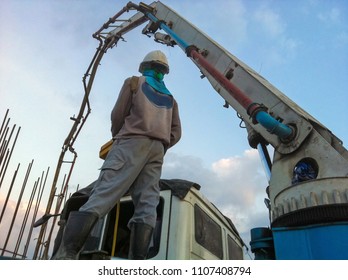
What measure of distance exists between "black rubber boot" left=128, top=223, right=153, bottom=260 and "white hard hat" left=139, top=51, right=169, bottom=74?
1.31 m

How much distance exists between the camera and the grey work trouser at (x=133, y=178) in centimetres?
181

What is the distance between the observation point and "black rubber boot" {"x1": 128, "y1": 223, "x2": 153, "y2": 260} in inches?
71.4

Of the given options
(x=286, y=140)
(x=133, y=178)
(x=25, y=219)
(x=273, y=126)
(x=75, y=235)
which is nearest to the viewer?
(x=75, y=235)

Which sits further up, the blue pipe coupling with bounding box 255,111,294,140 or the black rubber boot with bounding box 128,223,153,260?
the blue pipe coupling with bounding box 255,111,294,140

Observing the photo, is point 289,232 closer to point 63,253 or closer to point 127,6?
point 63,253

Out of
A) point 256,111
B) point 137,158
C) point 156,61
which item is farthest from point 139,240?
point 256,111

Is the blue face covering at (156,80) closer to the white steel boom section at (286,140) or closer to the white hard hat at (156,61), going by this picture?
the white hard hat at (156,61)

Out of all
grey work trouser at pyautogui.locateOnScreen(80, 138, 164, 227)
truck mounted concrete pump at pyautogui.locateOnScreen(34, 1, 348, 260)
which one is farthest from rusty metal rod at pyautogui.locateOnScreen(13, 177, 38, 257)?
grey work trouser at pyautogui.locateOnScreen(80, 138, 164, 227)

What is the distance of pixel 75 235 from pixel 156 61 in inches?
58.1

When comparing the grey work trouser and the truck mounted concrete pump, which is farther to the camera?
the truck mounted concrete pump

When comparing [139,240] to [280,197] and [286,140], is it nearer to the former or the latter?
[280,197]

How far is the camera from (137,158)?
201 cm

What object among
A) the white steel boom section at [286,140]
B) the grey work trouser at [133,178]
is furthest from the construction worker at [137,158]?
the white steel boom section at [286,140]

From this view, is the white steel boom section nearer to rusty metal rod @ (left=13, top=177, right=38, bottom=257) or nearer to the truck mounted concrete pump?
the truck mounted concrete pump
